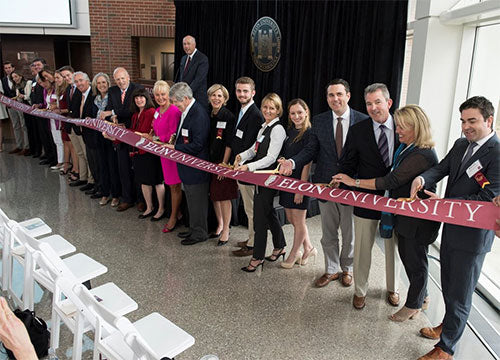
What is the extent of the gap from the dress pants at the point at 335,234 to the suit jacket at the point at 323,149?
291 millimetres

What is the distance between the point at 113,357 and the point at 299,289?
6.64 feet

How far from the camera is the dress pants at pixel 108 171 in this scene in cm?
566

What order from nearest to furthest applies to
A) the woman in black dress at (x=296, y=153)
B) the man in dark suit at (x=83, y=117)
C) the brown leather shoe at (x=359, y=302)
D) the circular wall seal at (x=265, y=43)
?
the brown leather shoe at (x=359, y=302)
the woman in black dress at (x=296, y=153)
the man in dark suit at (x=83, y=117)
the circular wall seal at (x=265, y=43)

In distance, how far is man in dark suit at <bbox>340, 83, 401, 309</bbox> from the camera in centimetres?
299

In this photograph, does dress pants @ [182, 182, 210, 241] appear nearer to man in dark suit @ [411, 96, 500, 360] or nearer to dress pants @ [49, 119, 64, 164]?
man in dark suit @ [411, 96, 500, 360]

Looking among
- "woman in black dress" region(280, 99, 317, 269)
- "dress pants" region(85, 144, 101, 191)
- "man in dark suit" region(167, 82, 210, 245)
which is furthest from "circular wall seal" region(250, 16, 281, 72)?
"woman in black dress" region(280, 99, 317, 269)

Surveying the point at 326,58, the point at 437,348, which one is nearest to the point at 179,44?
the point at 326,58

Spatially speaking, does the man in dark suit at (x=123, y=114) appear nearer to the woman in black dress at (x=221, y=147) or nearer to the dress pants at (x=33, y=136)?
the woman in black dress at (x=221, y=147)

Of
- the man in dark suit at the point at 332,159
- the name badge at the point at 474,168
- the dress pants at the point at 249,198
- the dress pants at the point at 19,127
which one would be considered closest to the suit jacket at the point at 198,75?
the dress pants at the point at 249,198

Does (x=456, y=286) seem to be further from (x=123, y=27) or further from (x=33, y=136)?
(x=123, y=27)

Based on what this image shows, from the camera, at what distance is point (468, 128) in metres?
2.48

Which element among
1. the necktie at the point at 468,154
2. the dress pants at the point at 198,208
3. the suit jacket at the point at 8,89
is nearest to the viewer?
the necktie at the point at 468,154

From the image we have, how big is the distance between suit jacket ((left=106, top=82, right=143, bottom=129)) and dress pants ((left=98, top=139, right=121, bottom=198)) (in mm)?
464

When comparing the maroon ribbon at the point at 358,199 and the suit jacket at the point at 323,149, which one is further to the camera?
the suit jacket at the point at 323,149
